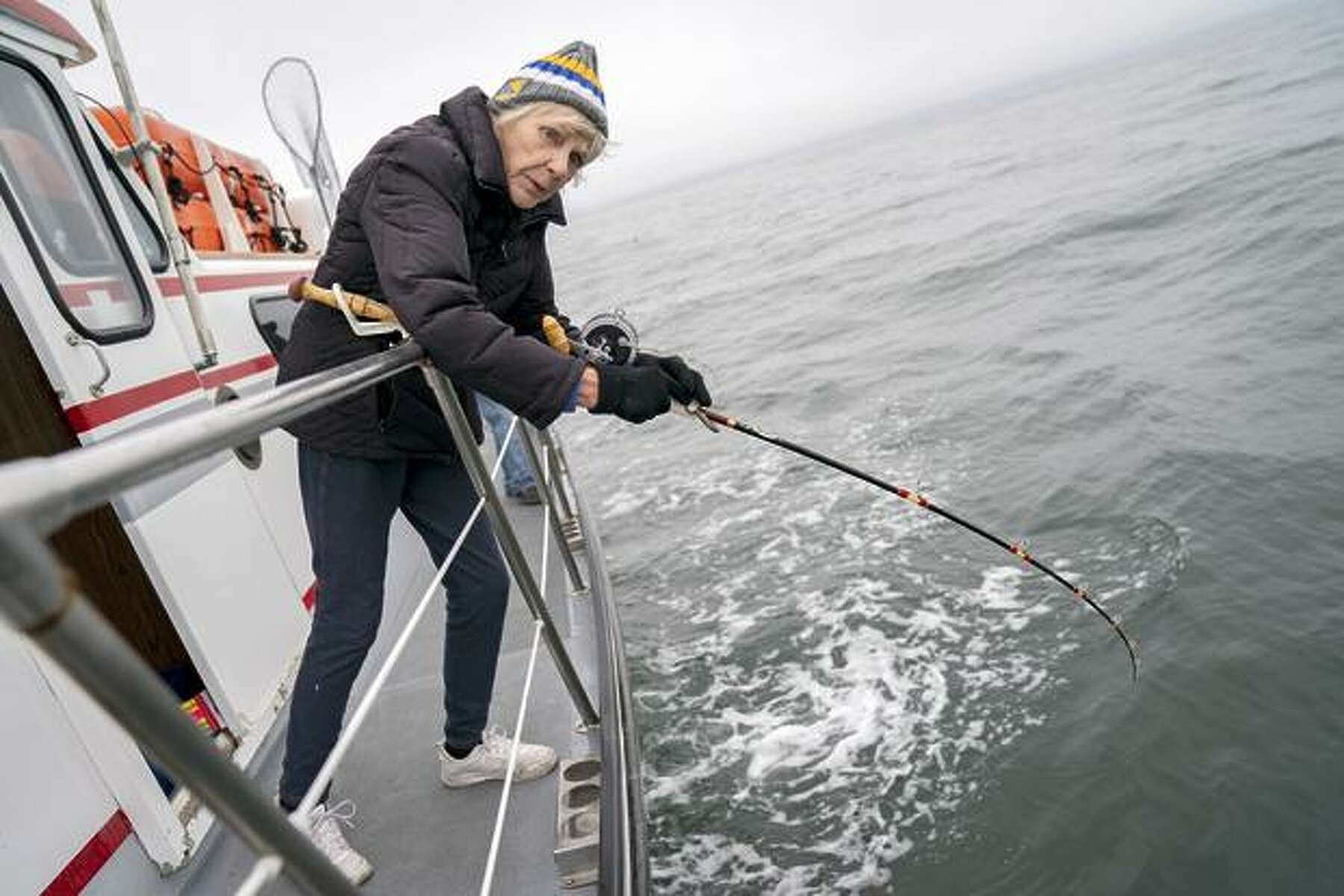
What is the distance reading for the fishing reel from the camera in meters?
3.11

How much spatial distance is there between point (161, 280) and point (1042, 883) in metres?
4.74

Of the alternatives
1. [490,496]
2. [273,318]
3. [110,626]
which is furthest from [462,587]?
[273,318]

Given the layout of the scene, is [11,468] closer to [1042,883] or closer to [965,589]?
[1042,883]

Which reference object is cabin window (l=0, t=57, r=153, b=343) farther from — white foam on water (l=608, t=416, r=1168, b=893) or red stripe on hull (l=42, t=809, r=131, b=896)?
white foam on water (l=608, t=416, r=1168, b=893)

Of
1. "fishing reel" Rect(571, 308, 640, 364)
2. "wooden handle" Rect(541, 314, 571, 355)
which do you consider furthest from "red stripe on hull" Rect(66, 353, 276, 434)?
"fishing reel" Rect(571, 308, 640, 364)

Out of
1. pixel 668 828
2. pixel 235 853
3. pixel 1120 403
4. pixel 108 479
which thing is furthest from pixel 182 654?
pixel 1120 403

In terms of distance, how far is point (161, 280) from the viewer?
3.54 meters

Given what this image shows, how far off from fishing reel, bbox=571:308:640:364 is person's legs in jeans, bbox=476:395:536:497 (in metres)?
2.71

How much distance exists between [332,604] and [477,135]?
150 cm

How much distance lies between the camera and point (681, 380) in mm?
2781

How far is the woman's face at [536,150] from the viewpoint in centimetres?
231

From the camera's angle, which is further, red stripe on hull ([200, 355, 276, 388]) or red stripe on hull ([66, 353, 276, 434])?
red stripe on hull ([200, 355, 276, 388])

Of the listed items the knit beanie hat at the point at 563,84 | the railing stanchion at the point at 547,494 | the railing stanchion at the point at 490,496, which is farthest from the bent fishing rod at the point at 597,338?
the knit beanie hat at the point at 563,84

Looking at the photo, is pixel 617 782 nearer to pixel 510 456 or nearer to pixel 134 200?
pixel 134 200
